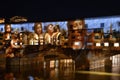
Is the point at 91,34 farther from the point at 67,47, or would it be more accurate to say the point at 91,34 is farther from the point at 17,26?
the point at 17,26

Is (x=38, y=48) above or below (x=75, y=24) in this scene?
below

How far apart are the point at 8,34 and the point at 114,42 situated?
4.92 metres

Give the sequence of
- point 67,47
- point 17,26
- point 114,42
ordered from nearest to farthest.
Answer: point 114,42, point 67,47, point 17,26

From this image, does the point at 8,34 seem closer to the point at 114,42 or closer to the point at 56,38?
the point at 56,38

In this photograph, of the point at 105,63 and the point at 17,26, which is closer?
the point at 105,63

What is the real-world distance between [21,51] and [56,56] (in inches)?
62.7

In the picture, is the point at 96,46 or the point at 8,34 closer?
the point at 96,46

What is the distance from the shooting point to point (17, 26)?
13375 millimetres

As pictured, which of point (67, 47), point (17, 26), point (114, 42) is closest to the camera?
point (114, 42)

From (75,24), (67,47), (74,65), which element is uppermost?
(75,24)

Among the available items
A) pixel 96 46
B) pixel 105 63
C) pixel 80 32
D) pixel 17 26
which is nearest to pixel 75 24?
pixel 80 32

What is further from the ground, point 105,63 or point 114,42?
point 114,42

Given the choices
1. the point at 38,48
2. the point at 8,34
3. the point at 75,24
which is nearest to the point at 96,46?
the point at 75,24

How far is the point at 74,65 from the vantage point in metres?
12.5
